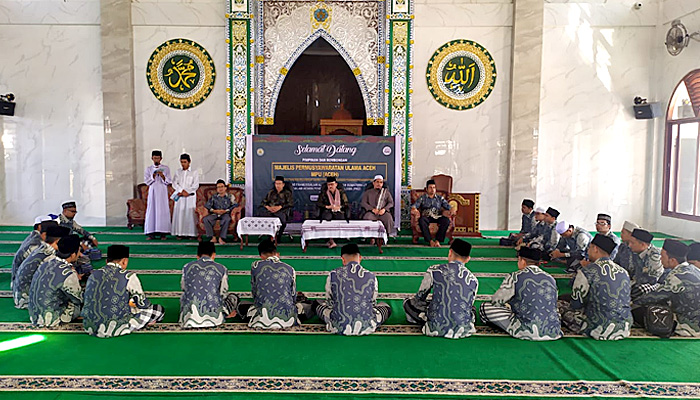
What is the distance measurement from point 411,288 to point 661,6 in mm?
6283

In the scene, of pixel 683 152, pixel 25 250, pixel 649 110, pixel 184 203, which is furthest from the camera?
pixel 649 110

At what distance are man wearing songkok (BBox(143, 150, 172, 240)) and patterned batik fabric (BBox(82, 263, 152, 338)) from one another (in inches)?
151

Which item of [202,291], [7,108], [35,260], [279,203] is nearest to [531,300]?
[202,291]

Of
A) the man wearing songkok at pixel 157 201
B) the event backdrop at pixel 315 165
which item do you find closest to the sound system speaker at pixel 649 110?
the event backdrop at pixel 315 165

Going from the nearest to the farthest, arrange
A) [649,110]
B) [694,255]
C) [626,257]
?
[694,255] < [626,257] < [649,110]

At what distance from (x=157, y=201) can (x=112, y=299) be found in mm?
4042

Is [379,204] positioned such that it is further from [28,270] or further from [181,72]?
[28,270]

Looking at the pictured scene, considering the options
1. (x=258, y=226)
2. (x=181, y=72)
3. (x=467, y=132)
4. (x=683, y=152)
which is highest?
(x=181, y=72)

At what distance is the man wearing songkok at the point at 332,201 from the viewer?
256 inches

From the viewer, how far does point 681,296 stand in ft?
10.8

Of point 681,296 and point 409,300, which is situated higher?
point 681,296

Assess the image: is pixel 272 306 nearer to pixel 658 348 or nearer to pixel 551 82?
pixel 658 348

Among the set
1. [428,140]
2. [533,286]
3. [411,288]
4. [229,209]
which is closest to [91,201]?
[229,209]

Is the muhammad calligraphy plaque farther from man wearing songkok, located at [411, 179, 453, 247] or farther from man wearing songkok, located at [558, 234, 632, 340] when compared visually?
man wearing songkok, located at [558, 234, 632, 340]
